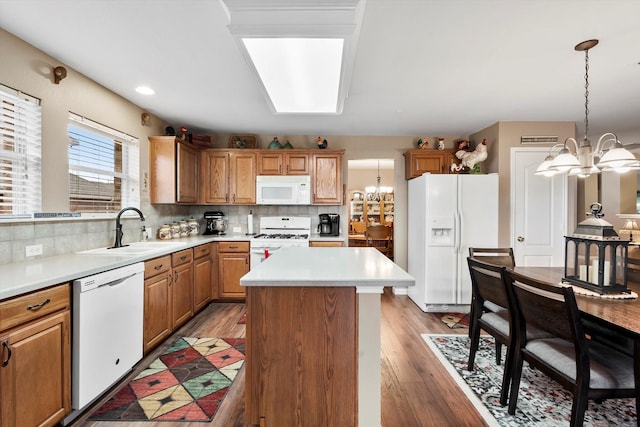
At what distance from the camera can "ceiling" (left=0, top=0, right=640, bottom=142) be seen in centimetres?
166

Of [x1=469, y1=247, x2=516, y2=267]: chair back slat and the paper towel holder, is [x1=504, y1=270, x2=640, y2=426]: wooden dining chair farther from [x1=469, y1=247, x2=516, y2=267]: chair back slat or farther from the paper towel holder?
the paper towel holder

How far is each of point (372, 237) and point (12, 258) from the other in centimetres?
586

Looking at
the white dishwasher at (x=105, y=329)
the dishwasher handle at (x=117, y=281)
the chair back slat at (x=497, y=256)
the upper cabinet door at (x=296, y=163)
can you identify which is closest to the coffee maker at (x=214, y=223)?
the upper cabinet door at (x=296, y=163)

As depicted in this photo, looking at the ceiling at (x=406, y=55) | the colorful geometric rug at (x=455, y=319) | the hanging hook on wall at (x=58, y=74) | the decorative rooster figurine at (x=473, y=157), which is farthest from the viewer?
the decorative rooster figurine at (x=473, y=157)

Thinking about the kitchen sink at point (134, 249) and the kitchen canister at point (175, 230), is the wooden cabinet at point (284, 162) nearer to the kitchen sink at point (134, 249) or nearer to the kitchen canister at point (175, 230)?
the kitchen canister at point (175, 230)

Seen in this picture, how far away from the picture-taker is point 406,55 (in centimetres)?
212

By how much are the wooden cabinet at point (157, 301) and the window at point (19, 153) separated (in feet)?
2.96

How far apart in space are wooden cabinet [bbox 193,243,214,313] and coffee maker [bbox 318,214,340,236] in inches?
62.0

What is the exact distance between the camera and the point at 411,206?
13.6 ft

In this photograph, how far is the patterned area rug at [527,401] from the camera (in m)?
1.70

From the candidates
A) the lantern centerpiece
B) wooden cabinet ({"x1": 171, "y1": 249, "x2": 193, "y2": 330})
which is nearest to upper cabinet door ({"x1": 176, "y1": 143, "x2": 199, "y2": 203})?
wooden cabinet ({"x1": 171, "y1": 249, "x2": 193, "y2": 330})

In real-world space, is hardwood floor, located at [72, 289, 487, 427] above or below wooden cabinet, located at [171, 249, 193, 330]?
below

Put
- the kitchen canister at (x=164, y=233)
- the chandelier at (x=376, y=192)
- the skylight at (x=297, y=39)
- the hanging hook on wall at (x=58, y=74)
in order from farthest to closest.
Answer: the chandelier at (x=376, y=192) → the kitchen canister at (x=164, y=233) → the hanging hook on wall at (x=58, y=74) → the skylight at (x=297, y=39)

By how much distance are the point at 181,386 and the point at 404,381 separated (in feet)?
5.41
